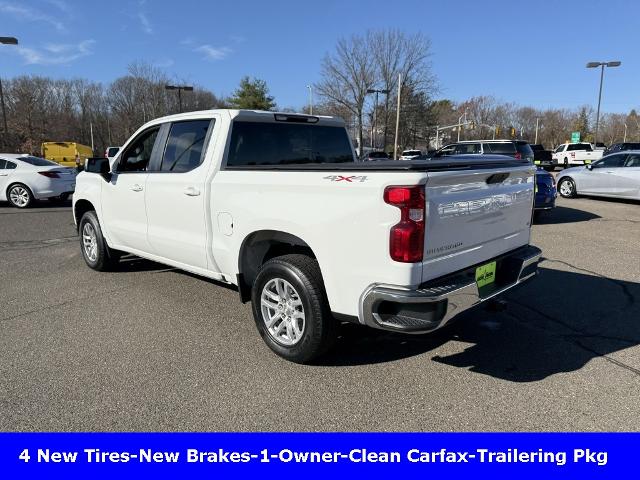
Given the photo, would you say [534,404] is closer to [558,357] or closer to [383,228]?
[558,357]

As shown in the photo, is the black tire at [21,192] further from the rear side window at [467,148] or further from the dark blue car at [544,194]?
the dark blue car at [544,194]

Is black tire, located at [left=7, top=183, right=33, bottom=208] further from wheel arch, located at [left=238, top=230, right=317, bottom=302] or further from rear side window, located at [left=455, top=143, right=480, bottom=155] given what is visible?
rear side window, located at [left=455, top=143, right=480, bottom=155]

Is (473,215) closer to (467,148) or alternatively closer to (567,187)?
(567,187)

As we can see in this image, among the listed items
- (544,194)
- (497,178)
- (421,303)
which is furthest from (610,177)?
(421,303)

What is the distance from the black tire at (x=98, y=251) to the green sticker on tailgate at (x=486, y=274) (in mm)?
4725

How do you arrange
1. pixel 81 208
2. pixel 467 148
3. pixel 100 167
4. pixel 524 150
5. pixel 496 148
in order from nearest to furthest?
pixel 100 167
pixel 81 208
pixel 524 150
pixel 496 148
pixel 467 148

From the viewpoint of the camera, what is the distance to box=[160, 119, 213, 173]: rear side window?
4363 millimetres

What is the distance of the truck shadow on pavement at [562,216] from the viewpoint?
1036 centimetres

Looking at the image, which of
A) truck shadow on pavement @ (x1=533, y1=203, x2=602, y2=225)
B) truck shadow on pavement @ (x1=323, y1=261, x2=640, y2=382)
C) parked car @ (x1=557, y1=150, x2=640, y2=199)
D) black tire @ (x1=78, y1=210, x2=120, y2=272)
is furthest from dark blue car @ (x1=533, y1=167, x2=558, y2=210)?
black tire @ (x1=78, y1=210, x2=120, y2=272)

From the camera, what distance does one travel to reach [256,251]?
157 inches

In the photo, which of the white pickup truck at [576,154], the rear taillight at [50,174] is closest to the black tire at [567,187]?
the rear taillight at [50,174]

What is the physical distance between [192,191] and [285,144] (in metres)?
1.07

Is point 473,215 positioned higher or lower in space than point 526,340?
higher

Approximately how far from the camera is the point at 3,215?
12180 millimetres
